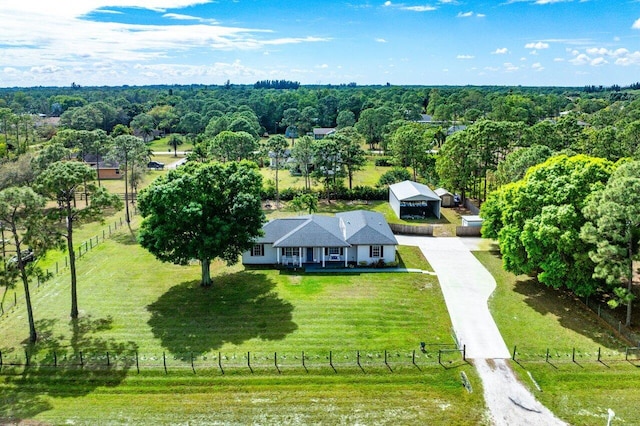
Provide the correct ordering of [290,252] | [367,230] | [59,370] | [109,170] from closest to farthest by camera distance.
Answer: [59,370]
[290,252]
[367,230]
[109,170]

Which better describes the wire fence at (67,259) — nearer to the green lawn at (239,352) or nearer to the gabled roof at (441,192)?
the green lawn at (239,352)

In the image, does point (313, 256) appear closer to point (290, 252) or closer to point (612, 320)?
point (290, 252)

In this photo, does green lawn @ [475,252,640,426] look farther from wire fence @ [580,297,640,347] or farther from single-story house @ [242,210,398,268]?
single-story house @ [242,210,398,268]

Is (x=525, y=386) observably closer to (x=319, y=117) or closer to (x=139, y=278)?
(x=139, y=278)

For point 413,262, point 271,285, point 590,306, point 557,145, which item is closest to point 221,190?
point 271,285

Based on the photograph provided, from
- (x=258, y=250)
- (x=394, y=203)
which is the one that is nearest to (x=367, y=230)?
(x=258, y=250)

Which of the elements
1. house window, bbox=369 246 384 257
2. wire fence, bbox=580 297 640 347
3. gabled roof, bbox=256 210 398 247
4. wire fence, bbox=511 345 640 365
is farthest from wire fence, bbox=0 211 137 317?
wire fence, bbox=580 297 640 347
